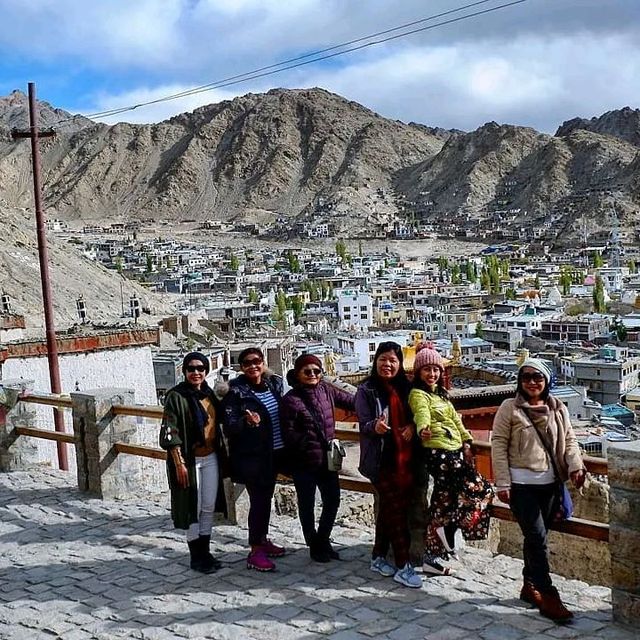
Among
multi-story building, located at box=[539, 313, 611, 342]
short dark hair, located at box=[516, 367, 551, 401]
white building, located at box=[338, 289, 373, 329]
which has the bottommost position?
multi-story building, located at box=[539, 313, 611, 342]

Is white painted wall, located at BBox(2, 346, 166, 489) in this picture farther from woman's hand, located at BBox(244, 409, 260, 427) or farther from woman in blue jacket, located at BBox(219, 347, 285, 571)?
woman's hand, located at BBox(244, 409, 260, 427)

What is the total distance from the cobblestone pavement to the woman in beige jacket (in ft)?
1.07

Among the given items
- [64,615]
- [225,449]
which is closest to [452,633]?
[225,449]

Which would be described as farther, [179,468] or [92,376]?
[92,376]

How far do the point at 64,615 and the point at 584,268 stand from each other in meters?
110

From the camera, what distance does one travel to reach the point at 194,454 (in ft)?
17.1

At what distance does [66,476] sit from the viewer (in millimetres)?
8305

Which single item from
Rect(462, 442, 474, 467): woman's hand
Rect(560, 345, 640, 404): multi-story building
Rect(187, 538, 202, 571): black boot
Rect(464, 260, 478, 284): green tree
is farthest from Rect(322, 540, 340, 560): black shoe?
Rect(464, 260, 478, 284): green tree

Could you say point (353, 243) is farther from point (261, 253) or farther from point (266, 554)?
point (266, 554)

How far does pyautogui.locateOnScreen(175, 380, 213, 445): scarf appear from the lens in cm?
519

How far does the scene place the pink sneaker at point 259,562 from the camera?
5156 millimetres

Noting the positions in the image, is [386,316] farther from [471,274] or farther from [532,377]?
[532,377]

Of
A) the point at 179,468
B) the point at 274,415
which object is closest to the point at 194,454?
the point at 179,468

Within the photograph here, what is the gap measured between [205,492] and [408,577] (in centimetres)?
143
